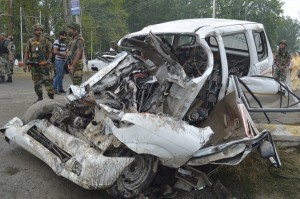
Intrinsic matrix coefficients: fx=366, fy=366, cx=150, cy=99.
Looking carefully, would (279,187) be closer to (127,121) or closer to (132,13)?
(127,121)

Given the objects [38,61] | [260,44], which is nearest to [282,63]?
[260,44]

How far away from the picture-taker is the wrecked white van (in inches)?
126

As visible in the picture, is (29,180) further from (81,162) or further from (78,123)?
(81,162)

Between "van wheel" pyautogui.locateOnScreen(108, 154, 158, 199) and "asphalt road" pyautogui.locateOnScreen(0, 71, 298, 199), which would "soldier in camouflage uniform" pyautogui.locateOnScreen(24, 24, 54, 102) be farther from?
"van wheel" pyautogui.locateOnScreen(108, 154, 158, 199)

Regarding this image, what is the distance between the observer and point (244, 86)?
14.8 ft

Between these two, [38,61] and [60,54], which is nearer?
[38,61]

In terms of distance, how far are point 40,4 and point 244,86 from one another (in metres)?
30.9

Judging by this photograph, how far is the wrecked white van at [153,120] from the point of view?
3197 millimetres

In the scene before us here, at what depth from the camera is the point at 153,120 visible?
3.24 metres

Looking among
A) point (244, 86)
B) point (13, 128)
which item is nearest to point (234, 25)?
point (244, 86)

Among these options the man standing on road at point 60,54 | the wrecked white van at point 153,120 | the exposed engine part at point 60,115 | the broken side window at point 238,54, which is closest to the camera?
the wrecked white van at point 153,120

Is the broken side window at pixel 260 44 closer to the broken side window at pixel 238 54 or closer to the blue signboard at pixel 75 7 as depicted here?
the broken side window at pixel 238 54

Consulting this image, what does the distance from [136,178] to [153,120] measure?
0.57 meters

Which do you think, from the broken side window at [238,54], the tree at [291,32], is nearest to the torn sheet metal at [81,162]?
the broken side window at [238,54]
